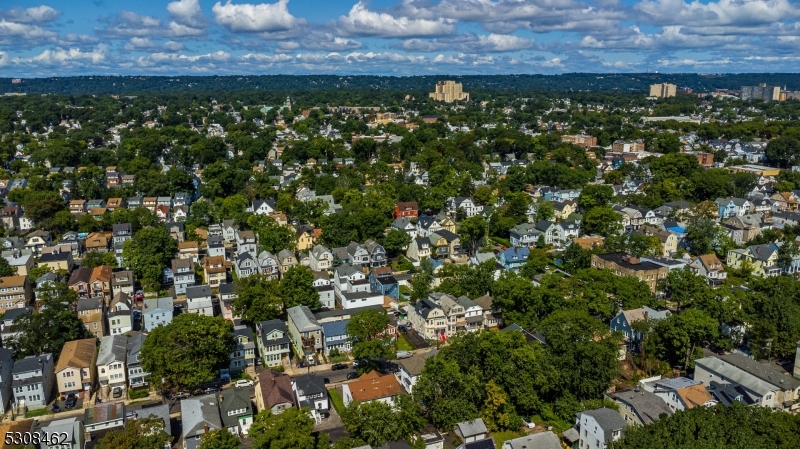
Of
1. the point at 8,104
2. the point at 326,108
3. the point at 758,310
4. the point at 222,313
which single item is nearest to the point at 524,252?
the point at 758,310

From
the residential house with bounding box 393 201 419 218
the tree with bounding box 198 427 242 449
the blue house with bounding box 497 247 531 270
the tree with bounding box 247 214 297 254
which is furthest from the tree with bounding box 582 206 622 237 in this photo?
the tree with bounding box 198 427 242 449

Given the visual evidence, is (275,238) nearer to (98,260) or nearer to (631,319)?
(98,260)

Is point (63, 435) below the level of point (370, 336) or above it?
below

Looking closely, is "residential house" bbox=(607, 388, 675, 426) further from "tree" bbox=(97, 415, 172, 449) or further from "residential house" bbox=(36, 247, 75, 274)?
"residential house" bbox=(36, 247, 75, 274)

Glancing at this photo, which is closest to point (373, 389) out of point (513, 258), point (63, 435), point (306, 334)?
point (306, 334)

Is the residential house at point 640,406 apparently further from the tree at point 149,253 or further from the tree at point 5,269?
the tree at point 5,269

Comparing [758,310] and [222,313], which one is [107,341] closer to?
[222,313]

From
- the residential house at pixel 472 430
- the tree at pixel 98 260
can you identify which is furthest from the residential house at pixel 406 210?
the residential house at pixel 472 430
